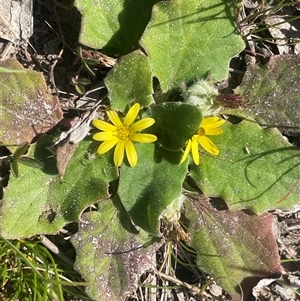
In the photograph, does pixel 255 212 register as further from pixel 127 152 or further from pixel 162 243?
pixel 127 152

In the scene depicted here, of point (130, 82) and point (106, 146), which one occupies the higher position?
point (130, 82)

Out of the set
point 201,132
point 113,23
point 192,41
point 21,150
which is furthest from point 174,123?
point 21,150

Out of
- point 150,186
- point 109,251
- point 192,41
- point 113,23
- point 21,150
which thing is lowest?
point 109,251

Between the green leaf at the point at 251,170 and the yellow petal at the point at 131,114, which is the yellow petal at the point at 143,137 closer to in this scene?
the yellow petal at the point at 131,114

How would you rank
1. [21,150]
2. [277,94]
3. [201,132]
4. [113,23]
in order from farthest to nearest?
[277,94]
[113,23]
[201,132]
[21,150]

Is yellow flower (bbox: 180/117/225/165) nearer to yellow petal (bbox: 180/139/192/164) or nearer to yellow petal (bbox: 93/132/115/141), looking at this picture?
yellow petal (bbox: 180/139/192/164)

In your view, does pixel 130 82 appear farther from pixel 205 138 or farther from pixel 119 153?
pixel 205 138

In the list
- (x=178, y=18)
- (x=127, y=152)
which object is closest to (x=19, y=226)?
(x=127, y=152)
